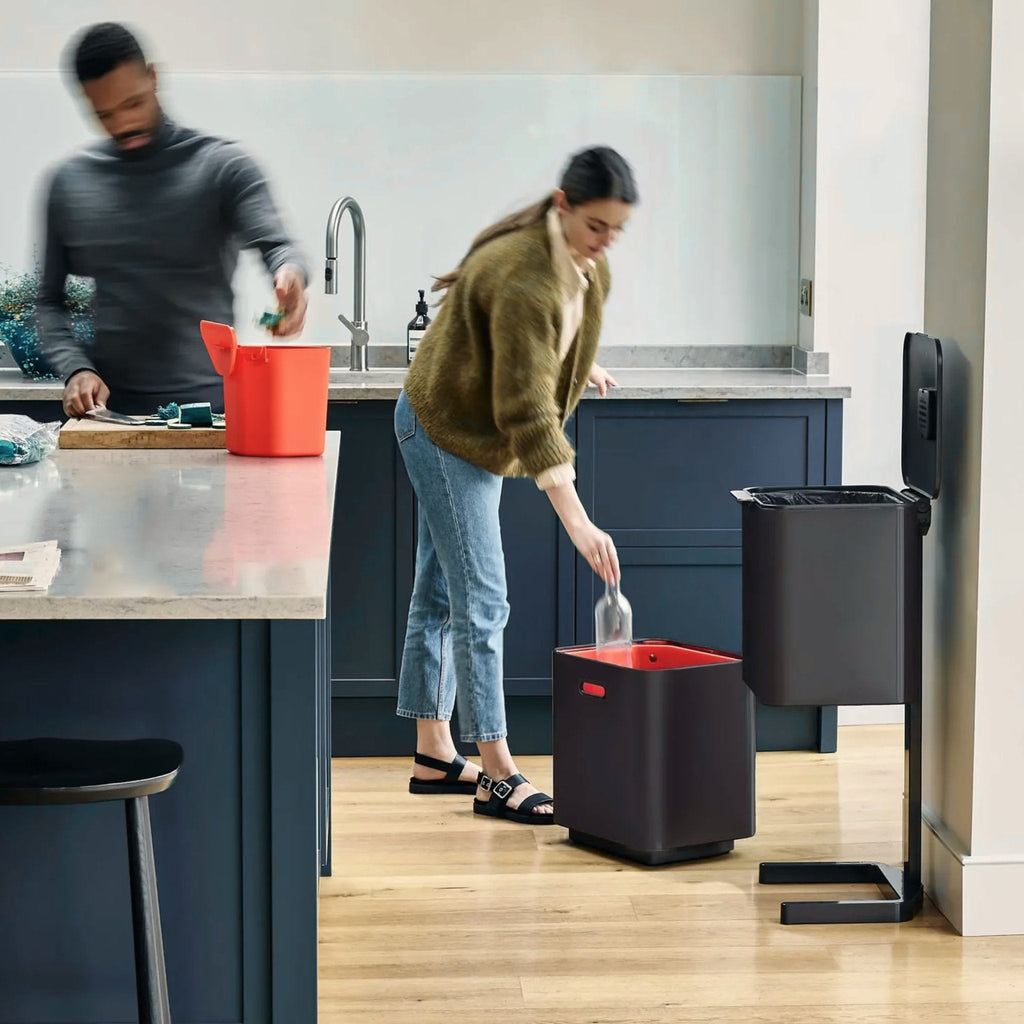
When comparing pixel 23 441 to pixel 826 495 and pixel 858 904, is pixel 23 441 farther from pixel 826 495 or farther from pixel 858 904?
pixel 858 904

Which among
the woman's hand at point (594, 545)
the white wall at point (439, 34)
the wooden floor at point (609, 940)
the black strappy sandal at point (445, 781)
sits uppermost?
the white wall at point (439, 34)

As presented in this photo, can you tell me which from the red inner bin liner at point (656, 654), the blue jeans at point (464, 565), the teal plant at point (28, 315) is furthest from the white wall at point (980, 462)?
the teal plant at point (28, 315)

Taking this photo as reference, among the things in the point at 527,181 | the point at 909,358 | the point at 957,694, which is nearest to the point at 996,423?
the point at 909,358

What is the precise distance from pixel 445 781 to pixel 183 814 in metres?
1.80

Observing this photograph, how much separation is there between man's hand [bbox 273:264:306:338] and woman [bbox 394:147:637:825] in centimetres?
27

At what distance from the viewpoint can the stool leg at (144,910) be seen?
5.57 ft

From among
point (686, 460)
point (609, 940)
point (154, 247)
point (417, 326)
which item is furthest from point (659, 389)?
point (609, 940)

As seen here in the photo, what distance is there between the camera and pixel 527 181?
4.38 metres

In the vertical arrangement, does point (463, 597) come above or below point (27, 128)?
below

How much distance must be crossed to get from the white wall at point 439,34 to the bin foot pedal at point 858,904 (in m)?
2.39

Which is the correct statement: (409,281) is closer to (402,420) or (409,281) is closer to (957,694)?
(402,420)

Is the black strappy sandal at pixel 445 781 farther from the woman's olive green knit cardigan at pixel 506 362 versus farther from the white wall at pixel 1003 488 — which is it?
the white wall at pixel 1003 488

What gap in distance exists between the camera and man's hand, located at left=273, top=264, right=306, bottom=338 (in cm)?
304

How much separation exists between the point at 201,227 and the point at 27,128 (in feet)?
3.46
